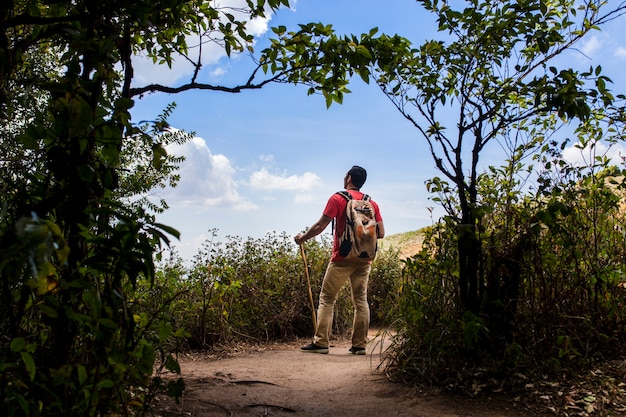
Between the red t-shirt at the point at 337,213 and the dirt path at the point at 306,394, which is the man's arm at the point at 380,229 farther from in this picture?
the dirt path at the point at 306,394

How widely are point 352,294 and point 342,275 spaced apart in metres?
0.32

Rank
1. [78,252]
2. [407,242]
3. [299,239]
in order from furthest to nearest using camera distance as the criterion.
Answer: [407,242]
[299,239]
[78,252]

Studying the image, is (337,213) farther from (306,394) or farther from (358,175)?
(306,394)

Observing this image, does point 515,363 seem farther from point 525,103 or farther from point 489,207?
point 525,103

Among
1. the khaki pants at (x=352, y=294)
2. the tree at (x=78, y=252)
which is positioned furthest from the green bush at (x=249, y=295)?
the tree at (x=78, y=252)

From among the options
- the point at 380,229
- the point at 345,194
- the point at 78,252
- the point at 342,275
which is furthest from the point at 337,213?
the point at 78,252

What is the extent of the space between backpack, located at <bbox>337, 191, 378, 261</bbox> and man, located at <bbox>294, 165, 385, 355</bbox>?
90 millimetres

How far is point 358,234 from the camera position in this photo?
22.4 feet

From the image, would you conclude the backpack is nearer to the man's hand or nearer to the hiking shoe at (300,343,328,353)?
the man's hand

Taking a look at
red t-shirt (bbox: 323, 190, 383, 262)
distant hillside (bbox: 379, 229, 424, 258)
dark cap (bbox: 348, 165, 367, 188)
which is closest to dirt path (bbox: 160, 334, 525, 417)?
red t-shirt (bbox: 323, 190, 383, 262)

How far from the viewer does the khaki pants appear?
7.12 meters

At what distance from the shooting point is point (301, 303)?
28.3 ft

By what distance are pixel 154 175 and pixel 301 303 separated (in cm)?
304

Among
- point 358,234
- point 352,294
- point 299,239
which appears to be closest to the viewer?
point 358,234
